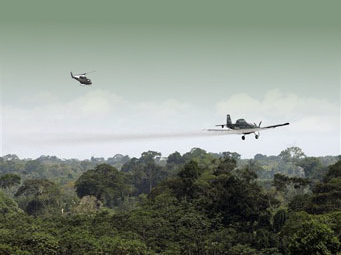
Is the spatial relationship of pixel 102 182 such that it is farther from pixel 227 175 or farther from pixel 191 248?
pixel 191 248

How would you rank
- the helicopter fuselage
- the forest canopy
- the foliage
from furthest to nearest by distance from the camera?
the foliage < the helicopter fuselage < the forest canopy

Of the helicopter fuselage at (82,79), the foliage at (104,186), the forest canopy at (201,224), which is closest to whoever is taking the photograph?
the forest canopy at (201,224)

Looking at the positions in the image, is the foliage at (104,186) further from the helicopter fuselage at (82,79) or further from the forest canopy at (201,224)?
the helicopter fuselage at (82,79)

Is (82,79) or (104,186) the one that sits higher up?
(82,79)

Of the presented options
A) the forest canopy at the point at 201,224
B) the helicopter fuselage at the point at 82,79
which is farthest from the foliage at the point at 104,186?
the helicopter fuselage at the point at 82,79

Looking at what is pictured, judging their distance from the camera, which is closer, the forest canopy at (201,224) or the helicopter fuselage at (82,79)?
the forest canopy at (201,224)

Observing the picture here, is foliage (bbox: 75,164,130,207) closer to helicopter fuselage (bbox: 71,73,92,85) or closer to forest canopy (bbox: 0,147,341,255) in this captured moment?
forest canopy (bbox: 0,147,341,255)

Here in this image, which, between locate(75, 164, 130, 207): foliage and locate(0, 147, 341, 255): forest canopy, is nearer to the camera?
locate(0, 147, 341, 255): forest canopy

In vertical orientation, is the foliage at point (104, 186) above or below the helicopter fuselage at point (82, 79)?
below

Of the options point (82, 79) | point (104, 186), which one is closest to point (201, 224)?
point (82, 79)

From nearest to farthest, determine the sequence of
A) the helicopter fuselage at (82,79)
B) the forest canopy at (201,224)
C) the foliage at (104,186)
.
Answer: the forest canopy at (201,224)
the helicopter fuselage at (82,79)
the foliage at (104,186)

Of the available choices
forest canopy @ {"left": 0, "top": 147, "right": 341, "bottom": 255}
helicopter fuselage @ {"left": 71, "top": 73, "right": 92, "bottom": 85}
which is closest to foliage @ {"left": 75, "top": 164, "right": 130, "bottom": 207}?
forest canopy @ {"left": 0, "top": 147, "right": 341, "bottom": 255}

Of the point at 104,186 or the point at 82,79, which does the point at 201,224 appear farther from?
the point at 104,186

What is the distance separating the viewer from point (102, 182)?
394 feet
